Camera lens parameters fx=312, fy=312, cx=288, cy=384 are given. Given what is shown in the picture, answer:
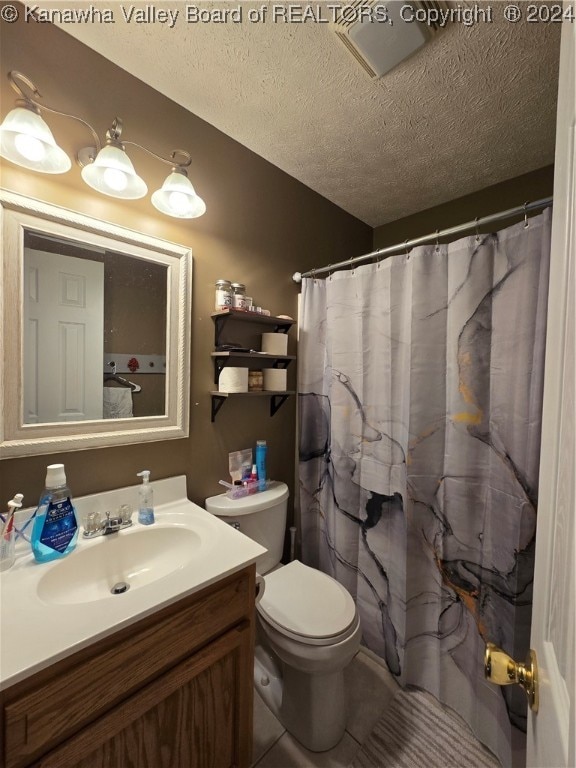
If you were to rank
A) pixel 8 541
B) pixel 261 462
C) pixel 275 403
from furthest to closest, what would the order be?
pixel 275 403
pixel 261 462
pixel 8 541

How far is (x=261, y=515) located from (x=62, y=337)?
3.43ft

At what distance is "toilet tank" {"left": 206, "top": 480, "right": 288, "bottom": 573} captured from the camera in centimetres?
133

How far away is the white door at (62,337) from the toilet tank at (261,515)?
0.63m

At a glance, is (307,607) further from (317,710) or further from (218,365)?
(218,365)

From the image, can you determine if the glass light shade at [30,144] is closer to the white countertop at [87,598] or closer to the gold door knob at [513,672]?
the white countertop at [87,598]

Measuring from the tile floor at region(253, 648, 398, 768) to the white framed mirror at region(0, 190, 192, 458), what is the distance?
1.17 meters

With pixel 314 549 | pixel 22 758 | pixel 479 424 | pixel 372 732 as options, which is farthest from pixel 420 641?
pixel 22 758

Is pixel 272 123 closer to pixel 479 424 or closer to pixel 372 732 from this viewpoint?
pixel 479 424

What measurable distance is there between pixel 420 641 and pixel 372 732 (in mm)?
365

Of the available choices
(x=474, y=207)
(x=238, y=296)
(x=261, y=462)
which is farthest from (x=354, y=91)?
(x=261, y=462)

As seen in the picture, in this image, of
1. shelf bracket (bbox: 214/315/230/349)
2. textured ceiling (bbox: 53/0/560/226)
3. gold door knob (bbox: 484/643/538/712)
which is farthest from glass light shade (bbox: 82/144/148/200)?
gold door knob (bbox: 484/643/538/712)

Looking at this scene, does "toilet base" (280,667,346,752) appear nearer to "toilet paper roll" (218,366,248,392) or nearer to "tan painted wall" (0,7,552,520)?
"tan painted wall" (0,7,552,520)

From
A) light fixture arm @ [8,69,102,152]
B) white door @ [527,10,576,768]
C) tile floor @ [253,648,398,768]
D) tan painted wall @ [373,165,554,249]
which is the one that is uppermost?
tan painted wall @ [373,165,554,249]

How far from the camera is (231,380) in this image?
1.36 m
